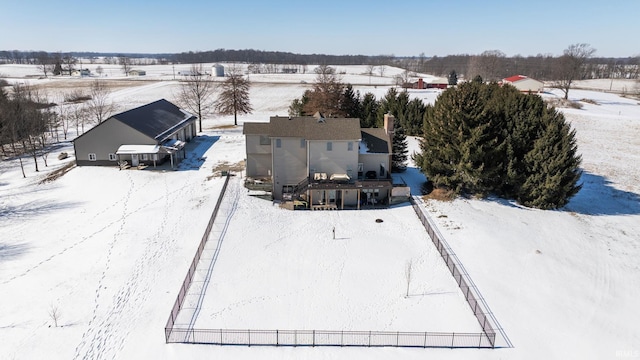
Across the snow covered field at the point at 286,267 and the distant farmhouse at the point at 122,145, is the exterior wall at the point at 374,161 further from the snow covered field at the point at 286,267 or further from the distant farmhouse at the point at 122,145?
the distant farmhouse at the point at 122,145

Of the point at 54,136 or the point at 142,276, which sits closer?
the point at 142,276

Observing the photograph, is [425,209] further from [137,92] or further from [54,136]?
[137,92]

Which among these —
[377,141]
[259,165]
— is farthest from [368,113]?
[259,165]

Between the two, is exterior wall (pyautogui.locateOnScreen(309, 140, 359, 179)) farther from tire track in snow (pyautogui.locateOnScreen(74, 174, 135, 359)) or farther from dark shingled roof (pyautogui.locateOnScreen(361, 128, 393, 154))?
tire track in snow (pyautogui.locateOnScreen(74, 174, 135, 359))

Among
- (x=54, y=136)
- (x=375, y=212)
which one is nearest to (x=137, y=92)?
(x=54, y=136)

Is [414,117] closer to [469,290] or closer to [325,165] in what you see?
[325,165]

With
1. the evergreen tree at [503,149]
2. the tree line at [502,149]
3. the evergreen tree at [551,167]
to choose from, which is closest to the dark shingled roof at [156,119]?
the tree line at [502,149]
